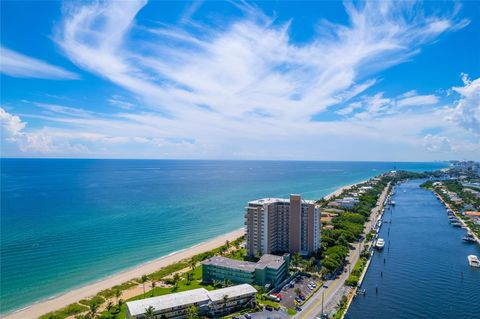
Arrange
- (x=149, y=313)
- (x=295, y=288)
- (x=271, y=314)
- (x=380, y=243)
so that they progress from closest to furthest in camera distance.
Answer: (x=149, y=313) → (x=271, y=314) → (x=295, y=288) → (x=380, y=243)

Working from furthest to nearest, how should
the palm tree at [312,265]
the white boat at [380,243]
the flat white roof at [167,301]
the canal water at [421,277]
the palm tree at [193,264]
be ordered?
the white boat at [380,243], the palm tree at [193,264], the palm tree at [312,265], the canal water at [421,277], the flat white roof at [167,301]

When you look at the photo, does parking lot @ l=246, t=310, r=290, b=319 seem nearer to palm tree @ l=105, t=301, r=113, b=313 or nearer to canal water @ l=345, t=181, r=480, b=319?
canal water @ l=345, t=181, r=480, b=319

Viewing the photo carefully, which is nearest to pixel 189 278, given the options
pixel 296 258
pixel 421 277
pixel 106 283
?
pixel 106 283

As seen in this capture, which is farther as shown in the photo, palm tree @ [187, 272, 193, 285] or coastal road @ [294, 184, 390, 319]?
palm tree @ [187, 272, 193, 285]

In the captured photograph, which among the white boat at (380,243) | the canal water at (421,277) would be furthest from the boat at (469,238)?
the white boat at (380,243)

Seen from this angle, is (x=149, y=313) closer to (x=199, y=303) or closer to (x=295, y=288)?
(x=199, y=303)

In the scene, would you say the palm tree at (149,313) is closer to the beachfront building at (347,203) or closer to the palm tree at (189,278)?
the palm tree at (189,278)

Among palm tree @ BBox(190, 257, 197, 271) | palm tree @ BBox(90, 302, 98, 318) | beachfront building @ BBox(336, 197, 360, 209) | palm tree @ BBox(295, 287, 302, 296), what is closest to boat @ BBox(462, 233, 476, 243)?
beachfront building @ BBox(336, 197, 360, 209)
